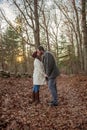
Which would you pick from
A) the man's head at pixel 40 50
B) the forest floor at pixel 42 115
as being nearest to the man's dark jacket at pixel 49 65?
the man's head at pixel 40 50

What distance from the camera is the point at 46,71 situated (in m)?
8.19

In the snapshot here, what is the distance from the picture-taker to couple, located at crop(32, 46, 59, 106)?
8086mm

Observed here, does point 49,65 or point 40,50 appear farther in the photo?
point 40,50

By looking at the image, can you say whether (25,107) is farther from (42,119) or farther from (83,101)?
(83,101)

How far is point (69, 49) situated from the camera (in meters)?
44.1

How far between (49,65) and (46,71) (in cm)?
25

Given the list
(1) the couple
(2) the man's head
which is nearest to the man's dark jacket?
(1) the couple

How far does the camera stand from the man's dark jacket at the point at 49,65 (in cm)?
805

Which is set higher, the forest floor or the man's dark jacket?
the man's dark jacket

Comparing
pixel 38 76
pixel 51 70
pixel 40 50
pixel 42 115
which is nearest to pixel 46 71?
pixel 51 70

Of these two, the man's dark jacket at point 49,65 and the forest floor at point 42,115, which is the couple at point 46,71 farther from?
the forest floor at point 42,115

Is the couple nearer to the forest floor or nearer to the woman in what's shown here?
the woman

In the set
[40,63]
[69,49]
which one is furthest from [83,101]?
[69,49]

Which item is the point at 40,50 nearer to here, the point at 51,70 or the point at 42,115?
the point at 51,70
